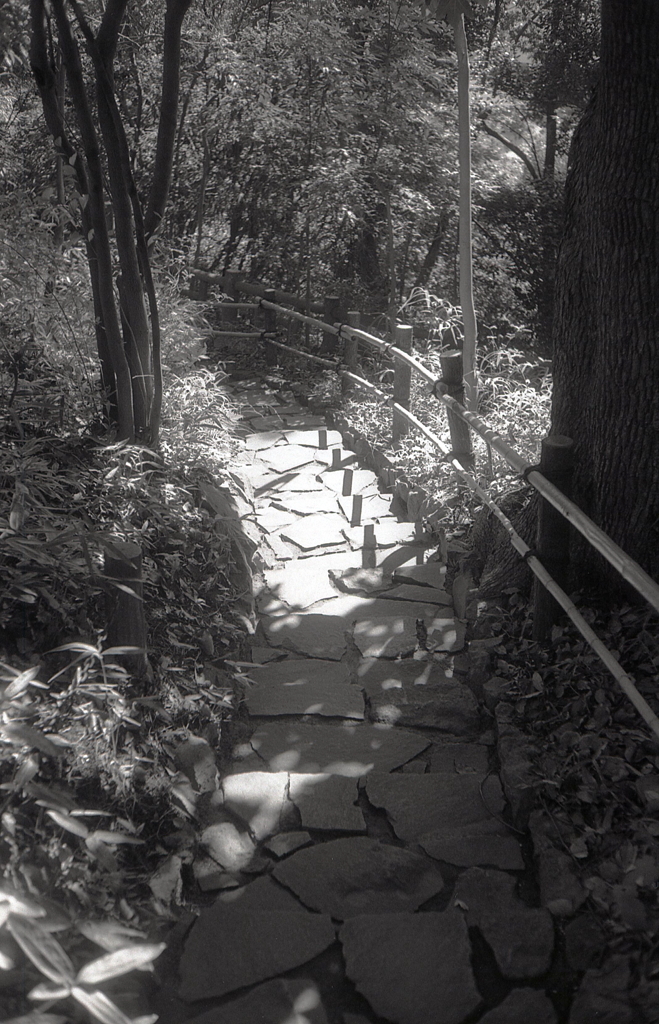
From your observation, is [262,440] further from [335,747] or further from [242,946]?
[242,946]

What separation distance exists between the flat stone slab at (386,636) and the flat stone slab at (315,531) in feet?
3.24

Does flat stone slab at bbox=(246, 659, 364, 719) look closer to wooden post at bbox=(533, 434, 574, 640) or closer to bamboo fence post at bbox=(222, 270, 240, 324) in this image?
wooden post at bbox=(533, 434, 574, 640)

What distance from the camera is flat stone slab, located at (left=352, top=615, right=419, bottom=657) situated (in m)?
3.68

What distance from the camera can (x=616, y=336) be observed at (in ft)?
10.1

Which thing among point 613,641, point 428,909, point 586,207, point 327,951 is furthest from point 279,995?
point 586,207

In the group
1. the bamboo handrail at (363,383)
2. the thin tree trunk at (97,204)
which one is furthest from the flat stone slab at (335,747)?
the bamboo handrail at (363,383)

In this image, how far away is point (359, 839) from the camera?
2.47 m

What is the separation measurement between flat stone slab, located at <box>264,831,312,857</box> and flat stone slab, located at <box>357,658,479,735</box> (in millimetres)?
767

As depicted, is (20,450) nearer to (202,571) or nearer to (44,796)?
(202,571)

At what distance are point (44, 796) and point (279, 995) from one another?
677mm

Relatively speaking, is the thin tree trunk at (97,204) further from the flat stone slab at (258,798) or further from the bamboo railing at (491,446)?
the flat stone slab at (258,798)

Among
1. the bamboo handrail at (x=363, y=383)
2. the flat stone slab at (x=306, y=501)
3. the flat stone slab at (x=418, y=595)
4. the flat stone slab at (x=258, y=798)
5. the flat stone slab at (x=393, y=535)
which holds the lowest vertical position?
the flat stone slab at (x=258, y=798)

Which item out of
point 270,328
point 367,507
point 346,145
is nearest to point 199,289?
point 270,328

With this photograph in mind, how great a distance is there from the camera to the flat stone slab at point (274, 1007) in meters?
1.83
